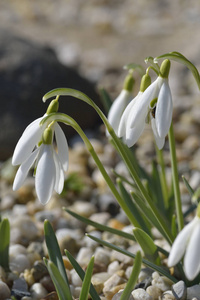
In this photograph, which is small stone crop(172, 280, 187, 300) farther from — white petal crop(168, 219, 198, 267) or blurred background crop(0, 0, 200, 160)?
blurred background crop(0, 0, 200, 160)

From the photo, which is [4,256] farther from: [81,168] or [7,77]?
[7,77]

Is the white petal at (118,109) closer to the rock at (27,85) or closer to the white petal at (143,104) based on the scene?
the white petal at (143,104)

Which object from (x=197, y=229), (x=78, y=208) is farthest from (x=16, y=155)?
(x=78, y=208)

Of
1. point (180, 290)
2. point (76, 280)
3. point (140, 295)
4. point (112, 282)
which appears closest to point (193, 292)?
point (180, 290)

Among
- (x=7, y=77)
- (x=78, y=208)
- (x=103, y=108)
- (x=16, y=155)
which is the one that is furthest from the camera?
(x=103, y=108)

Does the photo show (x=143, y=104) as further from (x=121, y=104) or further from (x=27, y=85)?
(x=27, y=85)

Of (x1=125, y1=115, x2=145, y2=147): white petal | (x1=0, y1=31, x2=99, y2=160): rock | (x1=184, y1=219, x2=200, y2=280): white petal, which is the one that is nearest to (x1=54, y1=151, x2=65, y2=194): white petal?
(x1=125, y1=115, x2=145, y2=147): white petal
